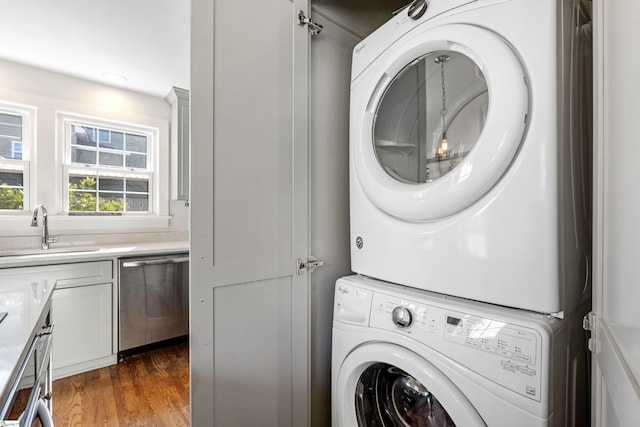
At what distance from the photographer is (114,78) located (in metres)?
2.61

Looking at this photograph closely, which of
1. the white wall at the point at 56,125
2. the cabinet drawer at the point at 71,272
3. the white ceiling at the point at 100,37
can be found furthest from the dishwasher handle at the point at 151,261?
the white ceiling at the point at 100,37

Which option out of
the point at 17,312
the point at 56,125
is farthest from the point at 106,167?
the point at 17,312

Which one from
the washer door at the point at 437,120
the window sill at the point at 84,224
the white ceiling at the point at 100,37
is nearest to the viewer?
the washer door at the point at 437,120

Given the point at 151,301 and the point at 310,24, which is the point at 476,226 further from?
the point at 151,301

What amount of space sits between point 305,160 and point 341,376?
0.82 m

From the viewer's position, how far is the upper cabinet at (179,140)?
9.45ft

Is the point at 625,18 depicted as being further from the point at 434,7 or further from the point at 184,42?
the point at 184,42

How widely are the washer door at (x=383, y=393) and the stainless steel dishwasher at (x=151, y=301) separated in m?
1.89

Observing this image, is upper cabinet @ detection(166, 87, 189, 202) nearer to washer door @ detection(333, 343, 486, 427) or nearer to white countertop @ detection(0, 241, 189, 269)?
white countertop @ detection(0, 241, 189, 269)

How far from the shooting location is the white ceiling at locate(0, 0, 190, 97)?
1.75 meters

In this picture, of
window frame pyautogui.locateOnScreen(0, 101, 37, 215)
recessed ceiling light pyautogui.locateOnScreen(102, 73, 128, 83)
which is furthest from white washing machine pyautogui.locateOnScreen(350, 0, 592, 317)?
window frame pyautogui.locateOnScreen(0, 101, 37, 215)

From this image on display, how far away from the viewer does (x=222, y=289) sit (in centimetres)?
101

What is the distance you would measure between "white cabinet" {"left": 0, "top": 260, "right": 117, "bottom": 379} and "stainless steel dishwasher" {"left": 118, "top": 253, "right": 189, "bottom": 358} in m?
0.08

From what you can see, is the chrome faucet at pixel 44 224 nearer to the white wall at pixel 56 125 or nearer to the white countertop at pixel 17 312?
the white wall at pixel 56 125
